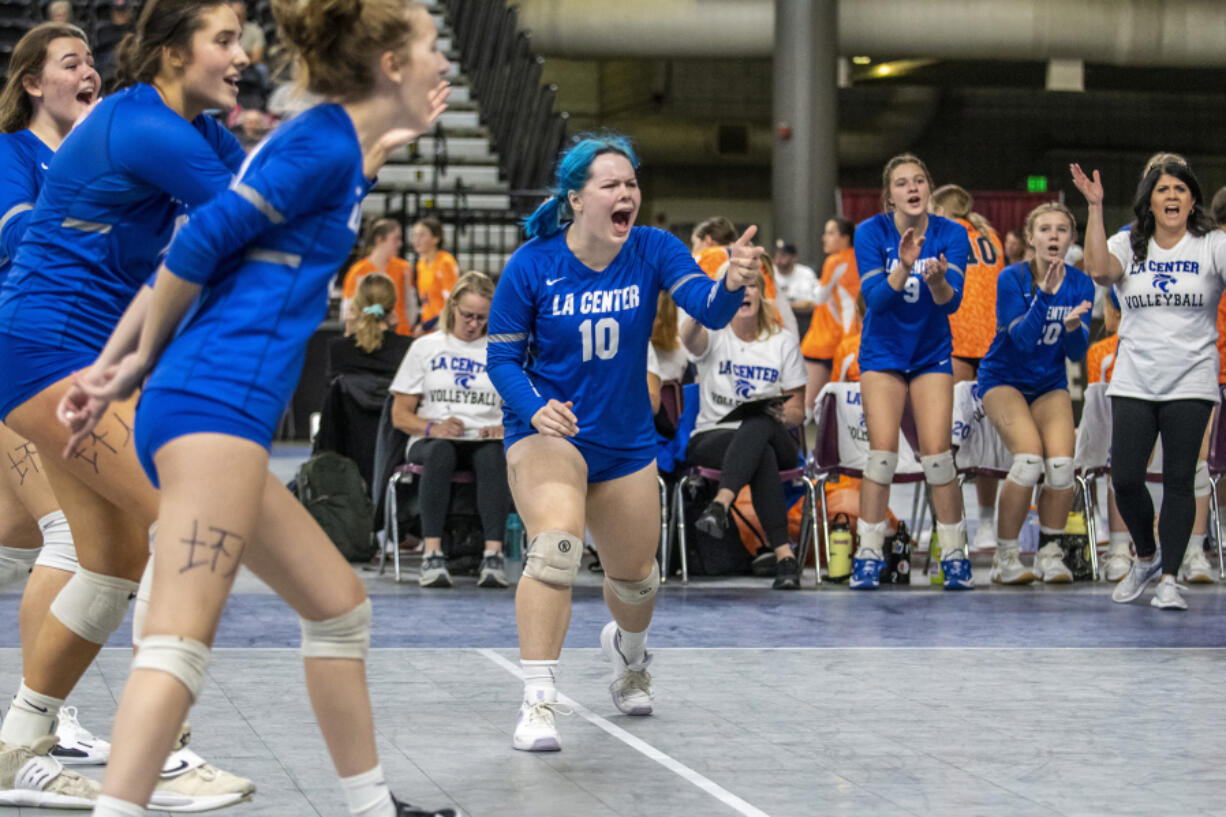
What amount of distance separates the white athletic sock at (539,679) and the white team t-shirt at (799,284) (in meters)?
11.5

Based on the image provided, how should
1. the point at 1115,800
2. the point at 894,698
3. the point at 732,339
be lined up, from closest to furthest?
the point at 1115,800
the point at 894,698
the point at 732,339

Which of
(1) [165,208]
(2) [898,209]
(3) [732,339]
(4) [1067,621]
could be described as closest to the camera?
(1) [165,208]

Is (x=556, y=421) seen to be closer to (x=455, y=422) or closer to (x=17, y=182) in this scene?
(x=17, y=182)

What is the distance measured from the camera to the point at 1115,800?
3.66 m

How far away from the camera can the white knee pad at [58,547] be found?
3834 millimetres

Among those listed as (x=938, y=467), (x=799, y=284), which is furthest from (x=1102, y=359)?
(x=799, y=284)

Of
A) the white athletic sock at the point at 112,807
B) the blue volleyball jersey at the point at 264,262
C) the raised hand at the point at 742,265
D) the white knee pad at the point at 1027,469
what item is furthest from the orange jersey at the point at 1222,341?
the white athletic sock at the point at 112,807

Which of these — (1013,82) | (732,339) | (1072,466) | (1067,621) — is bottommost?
(1067,621)

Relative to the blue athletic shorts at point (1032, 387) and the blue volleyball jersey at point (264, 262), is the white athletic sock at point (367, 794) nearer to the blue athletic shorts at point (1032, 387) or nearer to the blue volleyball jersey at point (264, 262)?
the blue volleyball jersey at point (264, 262)

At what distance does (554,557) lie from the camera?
425 centimetres

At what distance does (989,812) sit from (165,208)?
2.14 meters

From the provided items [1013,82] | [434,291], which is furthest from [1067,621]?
[1013,82]

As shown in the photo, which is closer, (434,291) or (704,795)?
(704,795)

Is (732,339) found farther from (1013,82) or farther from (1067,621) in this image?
(1013,82)
